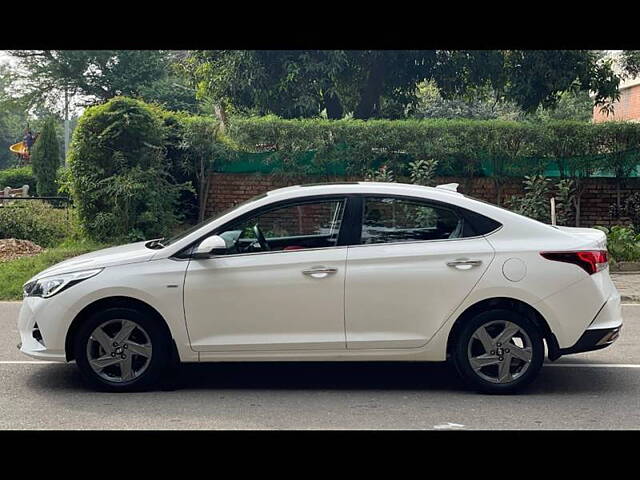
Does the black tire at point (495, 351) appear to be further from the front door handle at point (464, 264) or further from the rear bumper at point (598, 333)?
the front door handle at point (464, 264)

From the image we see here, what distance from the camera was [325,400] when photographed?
6441mm

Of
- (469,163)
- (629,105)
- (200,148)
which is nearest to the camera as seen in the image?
(469,163)

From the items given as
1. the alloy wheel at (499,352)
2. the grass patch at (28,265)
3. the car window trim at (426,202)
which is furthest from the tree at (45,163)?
the alloy wheel at (499,352)

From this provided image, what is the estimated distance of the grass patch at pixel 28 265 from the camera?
12508mm

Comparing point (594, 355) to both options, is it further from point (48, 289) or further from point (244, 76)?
point (244, 76)

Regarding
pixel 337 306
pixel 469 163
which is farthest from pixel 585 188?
pixel 337 306

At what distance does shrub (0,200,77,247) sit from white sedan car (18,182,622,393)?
11.0 m

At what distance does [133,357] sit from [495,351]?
277cm

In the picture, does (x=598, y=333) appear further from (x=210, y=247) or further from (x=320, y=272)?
(x=210, y=247)

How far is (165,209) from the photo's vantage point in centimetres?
1644

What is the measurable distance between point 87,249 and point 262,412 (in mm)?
10423

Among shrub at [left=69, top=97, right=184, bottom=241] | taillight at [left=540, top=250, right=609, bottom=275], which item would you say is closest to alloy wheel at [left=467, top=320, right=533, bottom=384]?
taillight at [left=540, top=250, right=609, bottom=275]

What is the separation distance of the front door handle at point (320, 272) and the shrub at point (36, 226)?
11.6m

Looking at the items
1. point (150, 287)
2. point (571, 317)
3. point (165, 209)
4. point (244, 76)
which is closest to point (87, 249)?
point (165, 209)
